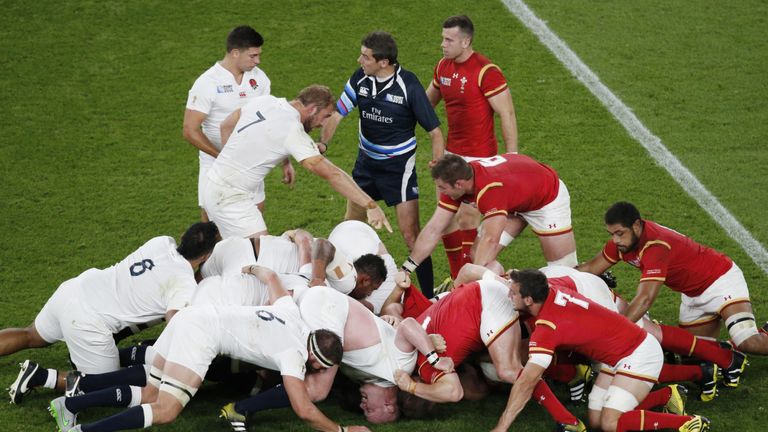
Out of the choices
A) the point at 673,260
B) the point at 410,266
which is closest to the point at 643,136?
the point at 673,260

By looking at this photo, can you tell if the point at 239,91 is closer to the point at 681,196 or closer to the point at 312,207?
the point at 312,207

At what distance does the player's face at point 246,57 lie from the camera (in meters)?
9.40

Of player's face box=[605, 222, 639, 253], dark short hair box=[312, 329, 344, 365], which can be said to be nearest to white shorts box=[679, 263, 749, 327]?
player's face box=[605, 222, 639, 253]

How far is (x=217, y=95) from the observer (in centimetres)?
937

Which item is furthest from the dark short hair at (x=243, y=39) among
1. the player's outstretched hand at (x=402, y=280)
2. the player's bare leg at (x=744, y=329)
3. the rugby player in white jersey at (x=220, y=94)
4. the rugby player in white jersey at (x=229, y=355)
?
the player's bare leg at (x=744, y=329)

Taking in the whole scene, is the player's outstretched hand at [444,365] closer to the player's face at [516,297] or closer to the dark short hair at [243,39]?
the player's face at [516,297]

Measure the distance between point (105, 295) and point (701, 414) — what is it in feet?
14.5

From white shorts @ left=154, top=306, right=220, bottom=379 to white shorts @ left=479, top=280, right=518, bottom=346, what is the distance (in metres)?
1.85

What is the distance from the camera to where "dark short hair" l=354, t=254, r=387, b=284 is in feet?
26.5

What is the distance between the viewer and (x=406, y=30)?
14.0m

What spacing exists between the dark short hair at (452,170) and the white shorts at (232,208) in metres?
1.63

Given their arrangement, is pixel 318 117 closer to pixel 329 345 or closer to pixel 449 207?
pixel 449 207

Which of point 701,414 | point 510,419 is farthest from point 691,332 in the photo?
point 510,419

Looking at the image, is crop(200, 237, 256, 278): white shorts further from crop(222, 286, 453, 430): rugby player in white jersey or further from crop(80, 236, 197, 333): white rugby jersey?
crop(222, 286, 453, 430): rugby player in white jersey
